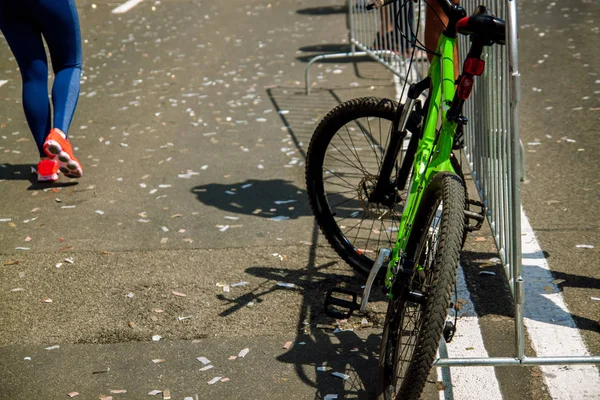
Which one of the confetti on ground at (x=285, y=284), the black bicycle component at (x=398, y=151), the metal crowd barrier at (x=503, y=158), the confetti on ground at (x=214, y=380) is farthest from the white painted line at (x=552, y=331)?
the confetti on ground at (x=214, y=380)

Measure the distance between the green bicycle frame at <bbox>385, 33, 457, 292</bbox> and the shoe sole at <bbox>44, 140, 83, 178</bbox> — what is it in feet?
11.2

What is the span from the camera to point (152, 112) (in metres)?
9.16

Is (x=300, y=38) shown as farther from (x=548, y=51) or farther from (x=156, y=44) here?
(x=548, y=51)

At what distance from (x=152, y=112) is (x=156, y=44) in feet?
14.1

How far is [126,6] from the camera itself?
17516mm

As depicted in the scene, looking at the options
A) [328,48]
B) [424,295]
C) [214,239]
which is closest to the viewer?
[424,295]

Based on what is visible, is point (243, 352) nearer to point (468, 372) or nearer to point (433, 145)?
point (468, 372)

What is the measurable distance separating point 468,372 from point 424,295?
75cm

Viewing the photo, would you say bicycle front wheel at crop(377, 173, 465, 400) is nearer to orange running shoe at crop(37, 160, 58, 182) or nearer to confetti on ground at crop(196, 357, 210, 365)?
confetti on ground at crop(196, 357, 210, 365)

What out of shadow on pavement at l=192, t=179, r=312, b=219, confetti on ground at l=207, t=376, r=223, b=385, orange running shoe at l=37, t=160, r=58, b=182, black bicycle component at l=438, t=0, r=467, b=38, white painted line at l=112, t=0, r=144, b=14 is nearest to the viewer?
black bicycle component at l=438, t=0, r=467, b=38

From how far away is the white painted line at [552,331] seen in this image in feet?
12.3

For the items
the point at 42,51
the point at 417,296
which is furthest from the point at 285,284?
the point at 42,51

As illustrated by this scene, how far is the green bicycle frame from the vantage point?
3744 mm

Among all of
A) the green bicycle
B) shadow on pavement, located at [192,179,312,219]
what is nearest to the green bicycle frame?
the green bicycle
